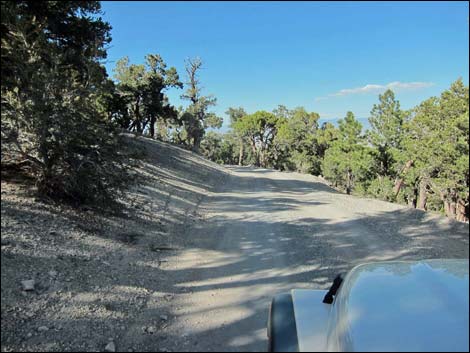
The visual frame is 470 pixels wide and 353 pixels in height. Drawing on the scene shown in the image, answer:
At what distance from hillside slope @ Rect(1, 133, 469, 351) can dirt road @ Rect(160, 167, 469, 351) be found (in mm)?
18

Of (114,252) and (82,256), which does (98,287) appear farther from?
(114,252)

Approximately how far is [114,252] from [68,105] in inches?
100

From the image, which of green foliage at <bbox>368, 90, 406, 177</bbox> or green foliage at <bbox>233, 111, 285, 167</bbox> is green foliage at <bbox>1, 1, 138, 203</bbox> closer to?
green foliage at <bbox>368, 90, 406, 177</bbox>

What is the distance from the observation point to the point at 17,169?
620 cm

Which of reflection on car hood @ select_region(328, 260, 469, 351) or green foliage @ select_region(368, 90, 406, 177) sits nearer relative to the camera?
reflection on car hood @ select_region(328, 260, 469, 351)

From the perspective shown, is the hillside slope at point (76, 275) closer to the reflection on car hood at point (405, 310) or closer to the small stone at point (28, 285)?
the small stone at point (28, 285)

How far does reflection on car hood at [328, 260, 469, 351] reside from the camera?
4.81 feet

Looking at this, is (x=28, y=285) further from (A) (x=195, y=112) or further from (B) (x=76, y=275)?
(A) (x=195, y=112)

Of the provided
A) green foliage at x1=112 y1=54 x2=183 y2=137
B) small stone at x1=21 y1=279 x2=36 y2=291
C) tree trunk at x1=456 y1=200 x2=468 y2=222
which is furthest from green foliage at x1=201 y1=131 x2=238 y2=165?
tree trunk at x1=456 y1=200 x2=468 y2=222

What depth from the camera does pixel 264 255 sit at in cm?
575

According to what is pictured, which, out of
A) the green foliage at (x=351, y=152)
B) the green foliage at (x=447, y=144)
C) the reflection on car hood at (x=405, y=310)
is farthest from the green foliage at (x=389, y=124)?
the green foliage at (x=351, y=152)

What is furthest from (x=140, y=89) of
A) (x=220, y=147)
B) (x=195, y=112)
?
(x=220, y=147)

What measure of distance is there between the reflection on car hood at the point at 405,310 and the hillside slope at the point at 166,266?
18.5 inches

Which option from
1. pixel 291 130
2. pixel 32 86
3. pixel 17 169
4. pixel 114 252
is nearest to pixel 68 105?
pixel 32 86
